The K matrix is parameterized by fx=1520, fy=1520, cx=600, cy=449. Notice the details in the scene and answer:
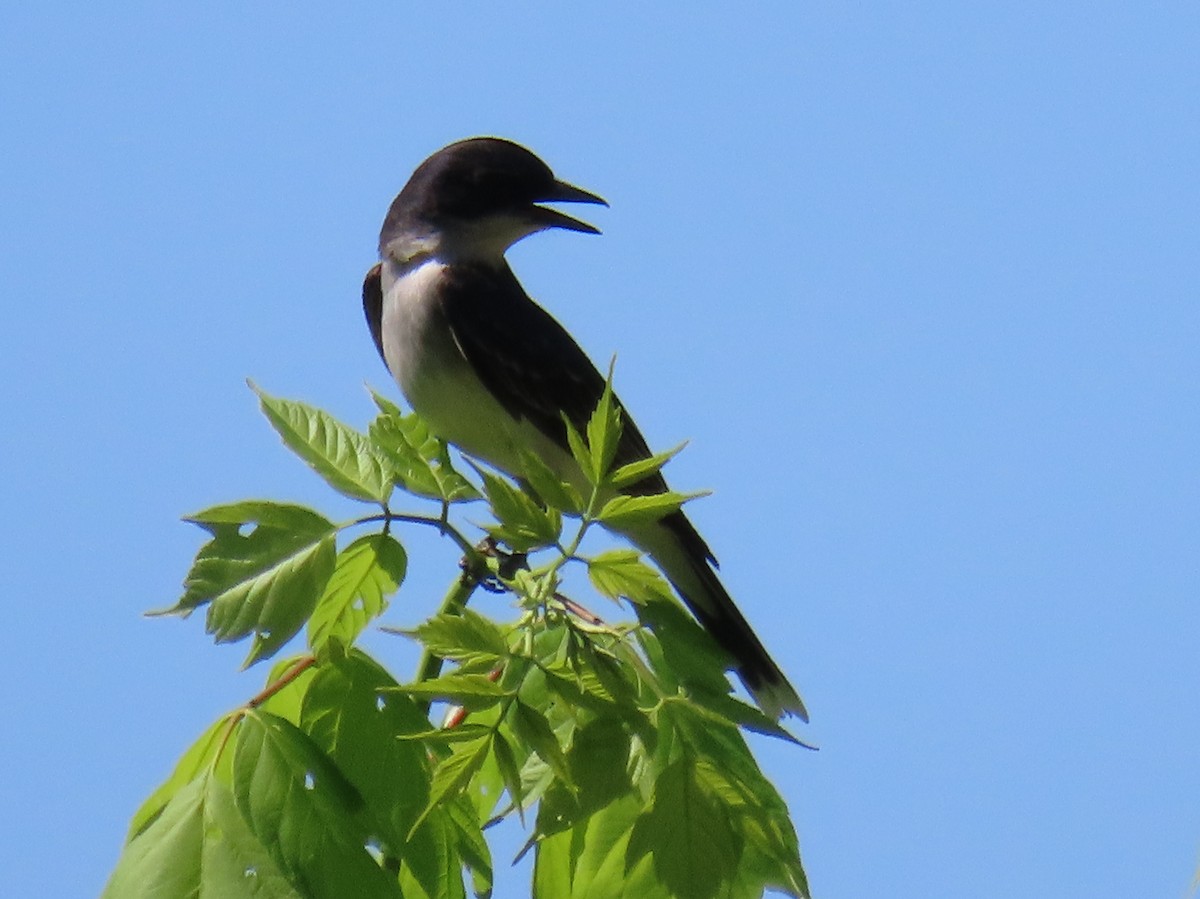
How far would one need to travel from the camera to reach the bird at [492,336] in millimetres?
4195

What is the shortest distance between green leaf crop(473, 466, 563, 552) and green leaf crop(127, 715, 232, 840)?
52cm

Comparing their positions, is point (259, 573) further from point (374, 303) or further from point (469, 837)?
point (374, 303)

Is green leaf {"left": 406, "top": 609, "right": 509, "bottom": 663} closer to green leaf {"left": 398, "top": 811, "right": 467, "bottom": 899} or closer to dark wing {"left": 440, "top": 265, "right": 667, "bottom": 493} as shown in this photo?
green leaf {"left": 398, "top": 811, "right": 467, "bottom": 899}

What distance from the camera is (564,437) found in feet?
14.5

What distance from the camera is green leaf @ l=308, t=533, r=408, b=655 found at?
7.41 ft

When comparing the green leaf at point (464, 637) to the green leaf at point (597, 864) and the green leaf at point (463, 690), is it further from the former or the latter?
the green leaf at point (597, 864)

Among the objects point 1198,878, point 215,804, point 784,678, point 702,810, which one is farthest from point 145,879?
point 784,678

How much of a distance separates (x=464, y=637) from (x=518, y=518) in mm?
164

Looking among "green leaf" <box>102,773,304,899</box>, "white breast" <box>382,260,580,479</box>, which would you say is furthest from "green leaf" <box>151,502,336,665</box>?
"white breast" <box>382,260,580,479</box>

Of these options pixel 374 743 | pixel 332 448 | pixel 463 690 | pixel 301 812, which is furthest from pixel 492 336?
Result: pixel 463 690

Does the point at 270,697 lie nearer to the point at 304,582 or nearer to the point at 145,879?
the point at 304,582

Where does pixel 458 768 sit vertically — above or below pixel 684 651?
below

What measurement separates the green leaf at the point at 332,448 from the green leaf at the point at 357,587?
8 centimetres

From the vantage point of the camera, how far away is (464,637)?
1906mm
